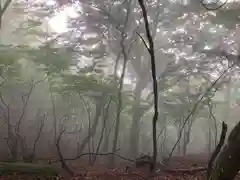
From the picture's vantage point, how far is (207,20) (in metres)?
14.6

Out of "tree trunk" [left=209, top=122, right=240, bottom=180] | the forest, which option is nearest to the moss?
the forest

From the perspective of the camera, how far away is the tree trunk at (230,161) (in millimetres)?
3072

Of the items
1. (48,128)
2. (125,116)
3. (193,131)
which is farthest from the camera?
(193,131)

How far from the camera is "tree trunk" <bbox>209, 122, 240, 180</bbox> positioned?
10.1 feet

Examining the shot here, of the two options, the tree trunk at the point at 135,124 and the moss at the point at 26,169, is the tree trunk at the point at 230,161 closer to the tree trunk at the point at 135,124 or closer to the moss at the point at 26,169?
the moss at the point at 26,169

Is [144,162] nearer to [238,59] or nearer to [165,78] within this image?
[238,59]

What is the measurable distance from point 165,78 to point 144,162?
8175 millimetres

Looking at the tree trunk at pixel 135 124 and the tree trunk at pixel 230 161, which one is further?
the tree trunk at pixel 135 124

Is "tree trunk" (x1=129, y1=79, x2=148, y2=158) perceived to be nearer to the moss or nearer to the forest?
the forest

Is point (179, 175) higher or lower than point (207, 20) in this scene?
lower

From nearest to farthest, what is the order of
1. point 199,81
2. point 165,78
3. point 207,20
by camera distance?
point 207,20
point 165,78
point 199,81

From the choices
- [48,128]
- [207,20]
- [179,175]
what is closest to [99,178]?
[179,175]

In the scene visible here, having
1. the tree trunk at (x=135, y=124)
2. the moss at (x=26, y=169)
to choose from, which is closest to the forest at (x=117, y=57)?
the tree trunk at (x=135, y=124)

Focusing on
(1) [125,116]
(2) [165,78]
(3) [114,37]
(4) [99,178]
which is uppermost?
(3) [114,37]
